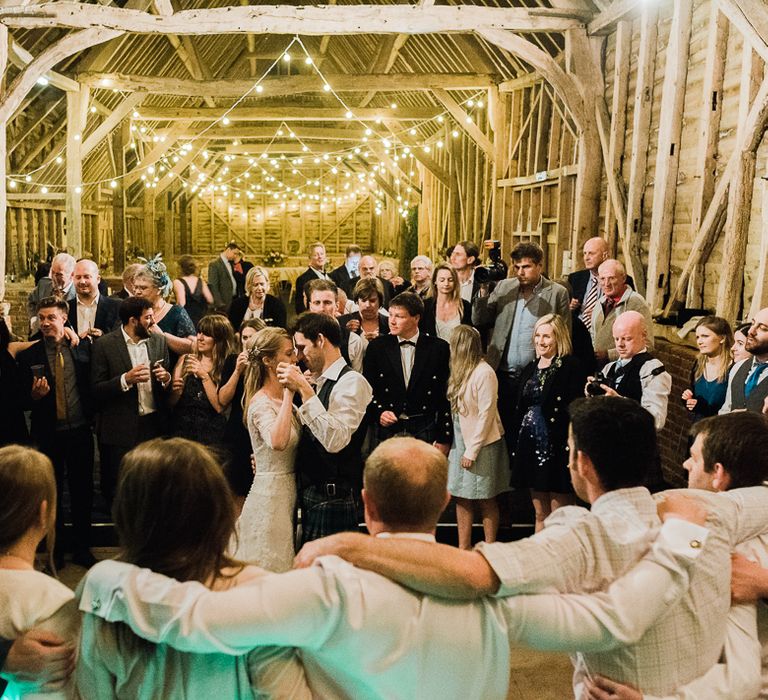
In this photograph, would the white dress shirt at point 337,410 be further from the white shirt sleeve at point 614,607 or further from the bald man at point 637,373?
the white shirt sleeve at point 614,607

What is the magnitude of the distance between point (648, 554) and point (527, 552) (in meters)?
0.27

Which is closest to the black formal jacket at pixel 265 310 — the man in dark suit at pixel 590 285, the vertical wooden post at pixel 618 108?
the man in dark suit at pixel 590 285

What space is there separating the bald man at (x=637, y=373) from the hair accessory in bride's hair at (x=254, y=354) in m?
1.64

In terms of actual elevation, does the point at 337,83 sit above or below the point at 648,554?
above

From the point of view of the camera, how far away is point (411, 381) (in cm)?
446

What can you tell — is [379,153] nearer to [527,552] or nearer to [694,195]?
[694,195]

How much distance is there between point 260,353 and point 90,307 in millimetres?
2375

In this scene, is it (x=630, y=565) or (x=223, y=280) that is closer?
(x=630, y=565)

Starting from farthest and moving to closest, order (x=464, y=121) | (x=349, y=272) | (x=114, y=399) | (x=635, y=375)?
1. (x=464, y=121)
2. (x=349, y=272)
3. (x=114, y=399)
4. (x=635, y=375)

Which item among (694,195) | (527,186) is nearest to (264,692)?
(694,195)

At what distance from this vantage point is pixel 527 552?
161cm

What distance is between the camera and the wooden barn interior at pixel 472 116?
642 centimetres

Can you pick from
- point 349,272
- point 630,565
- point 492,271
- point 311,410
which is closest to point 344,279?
point 349,272

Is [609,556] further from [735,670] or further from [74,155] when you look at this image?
[74,155]
